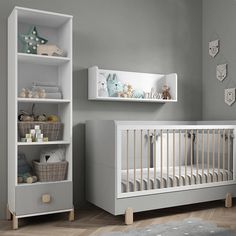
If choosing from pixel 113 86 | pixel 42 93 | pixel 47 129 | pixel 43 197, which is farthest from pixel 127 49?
pixel 43 197

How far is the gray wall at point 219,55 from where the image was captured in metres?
3.50

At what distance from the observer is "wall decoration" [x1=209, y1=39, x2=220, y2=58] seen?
363cm

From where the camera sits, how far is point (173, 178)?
9.27 feet

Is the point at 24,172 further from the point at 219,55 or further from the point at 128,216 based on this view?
the point at 219,55

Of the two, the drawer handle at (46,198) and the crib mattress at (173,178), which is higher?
the crib mattress at (173,178)

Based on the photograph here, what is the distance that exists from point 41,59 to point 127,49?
983 mm

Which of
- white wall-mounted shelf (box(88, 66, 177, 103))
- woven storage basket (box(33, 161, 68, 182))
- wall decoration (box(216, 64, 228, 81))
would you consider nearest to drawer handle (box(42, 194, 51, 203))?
woven storage basket (box(33, 161, 68, 182))

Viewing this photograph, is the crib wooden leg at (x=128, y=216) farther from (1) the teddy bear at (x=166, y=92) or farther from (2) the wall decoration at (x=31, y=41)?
(2) the wall decoration at (x=31, y=41)

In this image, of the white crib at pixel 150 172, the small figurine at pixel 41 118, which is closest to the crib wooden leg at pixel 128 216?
the white crib at pixel 150 172

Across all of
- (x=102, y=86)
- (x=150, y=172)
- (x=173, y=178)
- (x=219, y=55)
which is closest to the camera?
(x=173, y=178)

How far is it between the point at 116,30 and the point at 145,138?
1091mm

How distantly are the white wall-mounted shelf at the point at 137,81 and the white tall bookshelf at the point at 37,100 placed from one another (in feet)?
0.99

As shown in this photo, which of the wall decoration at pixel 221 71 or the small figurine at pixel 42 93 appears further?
the wall decoration at pixel 221 71

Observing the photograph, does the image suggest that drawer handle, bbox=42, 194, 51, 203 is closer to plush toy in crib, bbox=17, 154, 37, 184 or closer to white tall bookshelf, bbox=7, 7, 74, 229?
white tall bookshelf, bbox=7, 7, 74, 229
